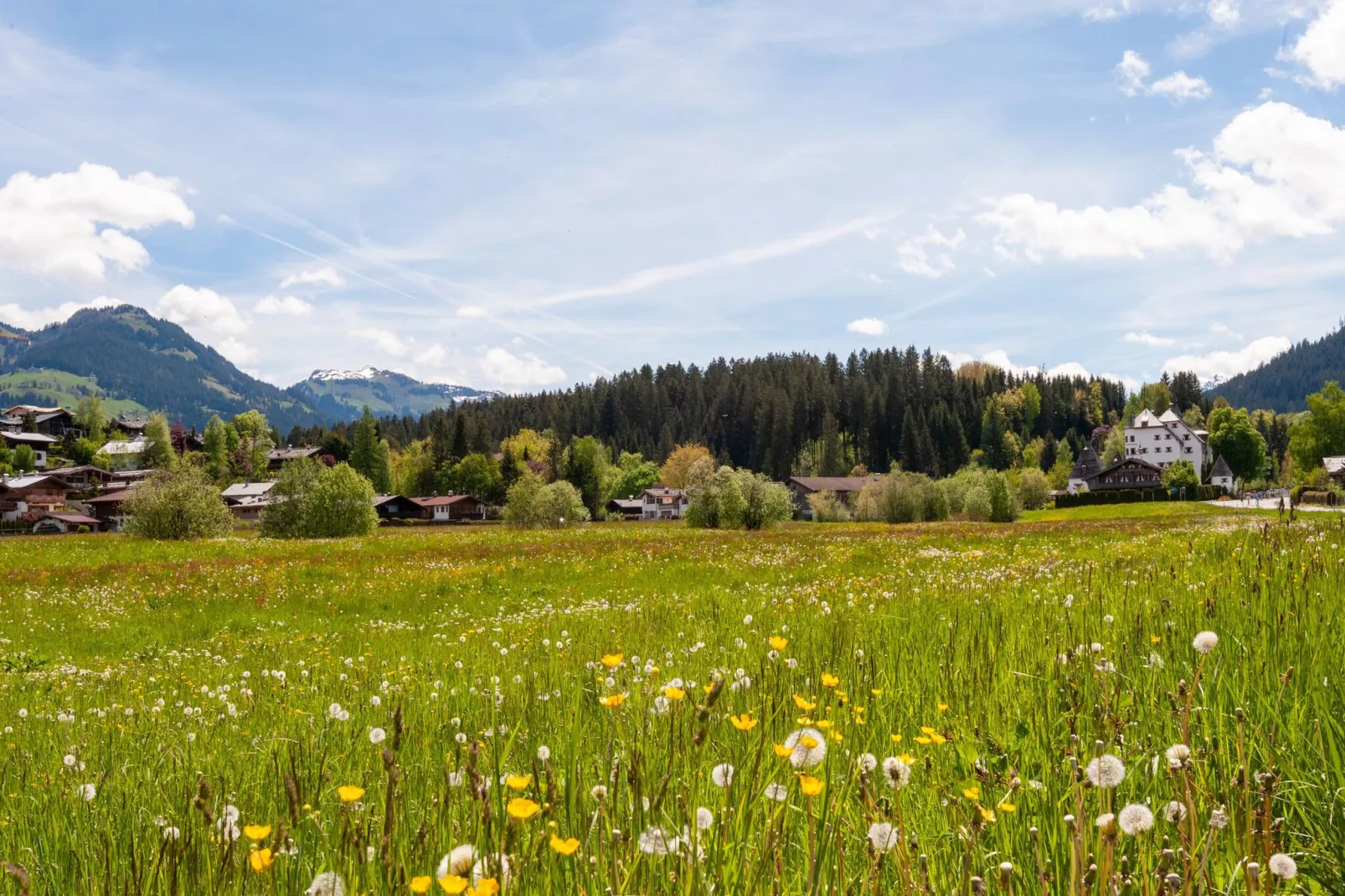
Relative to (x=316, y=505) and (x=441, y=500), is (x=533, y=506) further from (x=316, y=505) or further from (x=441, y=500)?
(x=441, y=500)

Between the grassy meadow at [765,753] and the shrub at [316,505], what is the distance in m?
50.9

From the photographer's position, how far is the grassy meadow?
1934mm

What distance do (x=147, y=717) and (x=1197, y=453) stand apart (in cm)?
17426

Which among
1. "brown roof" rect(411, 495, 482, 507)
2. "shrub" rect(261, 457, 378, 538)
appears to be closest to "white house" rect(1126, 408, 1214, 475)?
"brown roof" rect(411, 495, 482, 507)

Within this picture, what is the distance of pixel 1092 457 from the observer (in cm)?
15425

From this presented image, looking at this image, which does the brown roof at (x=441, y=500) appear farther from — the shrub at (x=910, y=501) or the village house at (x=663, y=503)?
the shrub at (x=910, y=501)

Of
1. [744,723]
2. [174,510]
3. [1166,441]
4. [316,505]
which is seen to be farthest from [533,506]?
[1166,441]

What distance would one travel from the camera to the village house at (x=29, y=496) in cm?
11131

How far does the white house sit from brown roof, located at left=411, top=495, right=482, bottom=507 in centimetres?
12603

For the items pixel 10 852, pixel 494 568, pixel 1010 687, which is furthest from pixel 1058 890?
pixel 494 568

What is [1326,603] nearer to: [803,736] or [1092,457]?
[803,736]

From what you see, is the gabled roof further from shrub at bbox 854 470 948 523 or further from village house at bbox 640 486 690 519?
shrub at bbox 854 470 948 523

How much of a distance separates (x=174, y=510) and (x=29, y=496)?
8969cm

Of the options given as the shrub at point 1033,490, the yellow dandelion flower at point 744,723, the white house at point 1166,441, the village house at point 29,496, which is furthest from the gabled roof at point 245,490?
the white house at point 1166,441
